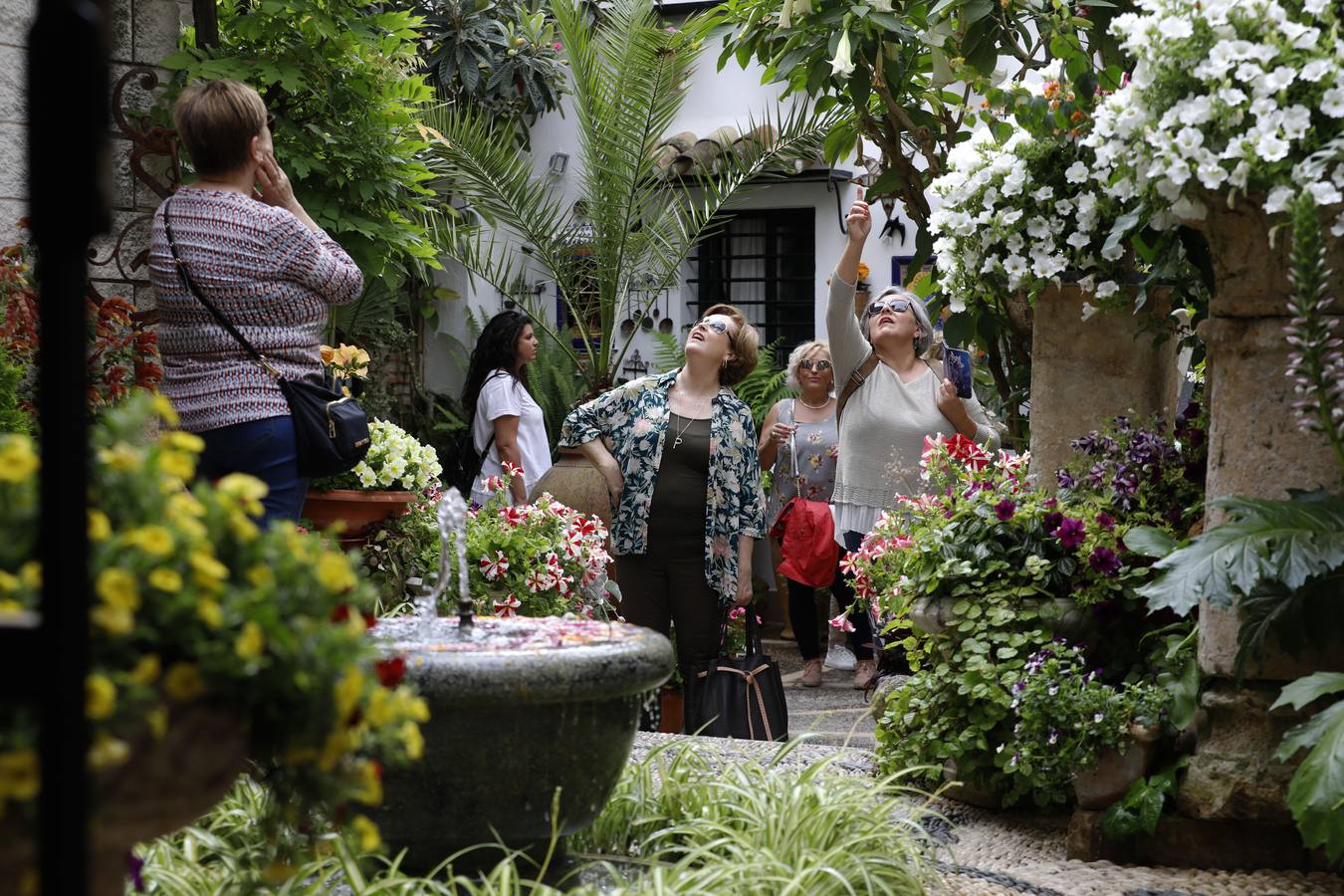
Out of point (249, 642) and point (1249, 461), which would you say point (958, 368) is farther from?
point (249, 642)

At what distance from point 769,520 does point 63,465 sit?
712cm

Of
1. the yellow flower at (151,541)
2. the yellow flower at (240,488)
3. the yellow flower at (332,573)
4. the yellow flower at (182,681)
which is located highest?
the yellow flower at (240,488)

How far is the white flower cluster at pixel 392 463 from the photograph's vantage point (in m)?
5.60

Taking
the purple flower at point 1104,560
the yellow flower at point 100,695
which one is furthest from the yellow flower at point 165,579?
the purple flower at point 1104,560

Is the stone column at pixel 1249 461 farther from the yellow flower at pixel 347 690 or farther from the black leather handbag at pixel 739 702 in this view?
the yellow flower at pixel 347 690

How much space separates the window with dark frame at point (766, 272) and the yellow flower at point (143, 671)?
485 inches

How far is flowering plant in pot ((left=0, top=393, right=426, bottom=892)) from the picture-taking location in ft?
4.47

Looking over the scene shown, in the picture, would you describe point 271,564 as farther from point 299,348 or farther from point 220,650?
point 299,348

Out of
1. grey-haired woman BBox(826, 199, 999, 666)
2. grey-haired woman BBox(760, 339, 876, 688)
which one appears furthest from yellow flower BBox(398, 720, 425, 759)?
grey-haired woman BBox(760, 339, 876, 688)

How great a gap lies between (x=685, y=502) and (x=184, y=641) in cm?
442

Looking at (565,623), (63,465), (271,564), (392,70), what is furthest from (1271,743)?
(392,70)

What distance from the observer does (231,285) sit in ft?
12.0

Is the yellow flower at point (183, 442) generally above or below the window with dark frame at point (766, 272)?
below

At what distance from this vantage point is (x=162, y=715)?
1.45m
